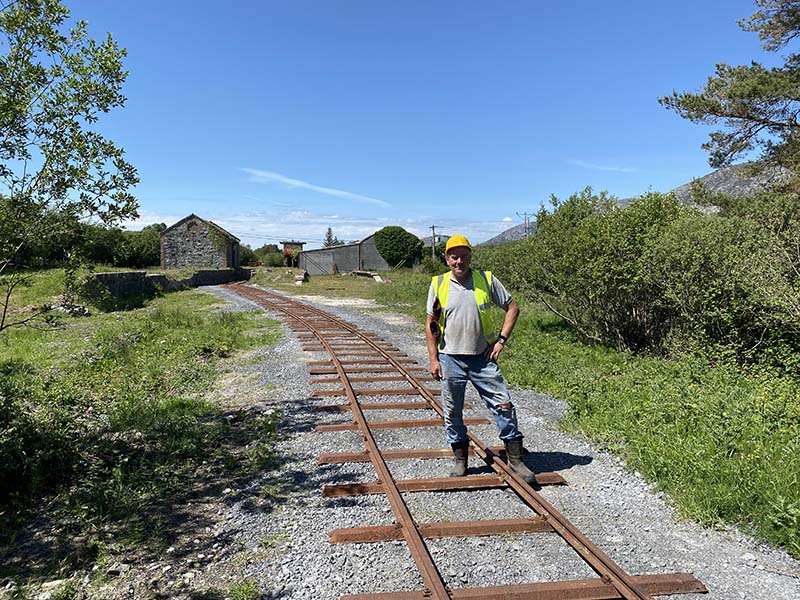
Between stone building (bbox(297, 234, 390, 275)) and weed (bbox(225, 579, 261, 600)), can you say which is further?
stone building (bbox(297, 234, 390, 275))

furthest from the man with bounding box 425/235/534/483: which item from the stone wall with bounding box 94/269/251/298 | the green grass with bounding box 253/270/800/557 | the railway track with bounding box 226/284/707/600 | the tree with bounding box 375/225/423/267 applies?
the tree with bounding box 375/225/423/267

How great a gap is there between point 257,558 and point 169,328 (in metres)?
11.3

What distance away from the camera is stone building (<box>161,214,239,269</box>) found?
156 ft

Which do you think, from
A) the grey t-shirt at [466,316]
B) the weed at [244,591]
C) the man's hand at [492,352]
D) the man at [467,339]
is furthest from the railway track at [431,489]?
the grey t-shirt at [466,316]

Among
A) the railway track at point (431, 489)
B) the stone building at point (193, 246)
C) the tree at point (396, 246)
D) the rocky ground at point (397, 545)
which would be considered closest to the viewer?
the railway track at point (431, 489)

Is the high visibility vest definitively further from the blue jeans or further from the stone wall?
the stone wall

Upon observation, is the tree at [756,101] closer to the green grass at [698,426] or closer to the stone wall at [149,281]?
the green grass at [698,426]

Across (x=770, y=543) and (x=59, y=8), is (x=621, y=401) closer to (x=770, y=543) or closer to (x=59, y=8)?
(x=770, y=543)

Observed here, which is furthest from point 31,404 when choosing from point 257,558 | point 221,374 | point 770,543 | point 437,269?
point 437,269

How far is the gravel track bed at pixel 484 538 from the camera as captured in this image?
11.1 ft

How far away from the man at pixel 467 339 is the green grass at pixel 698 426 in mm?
1399

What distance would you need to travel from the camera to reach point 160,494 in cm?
470

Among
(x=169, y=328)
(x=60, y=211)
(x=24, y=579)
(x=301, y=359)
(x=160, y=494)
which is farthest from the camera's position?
(x=169, y=328)

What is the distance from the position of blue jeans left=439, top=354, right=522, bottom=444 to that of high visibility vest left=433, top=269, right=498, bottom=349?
0.24 m
